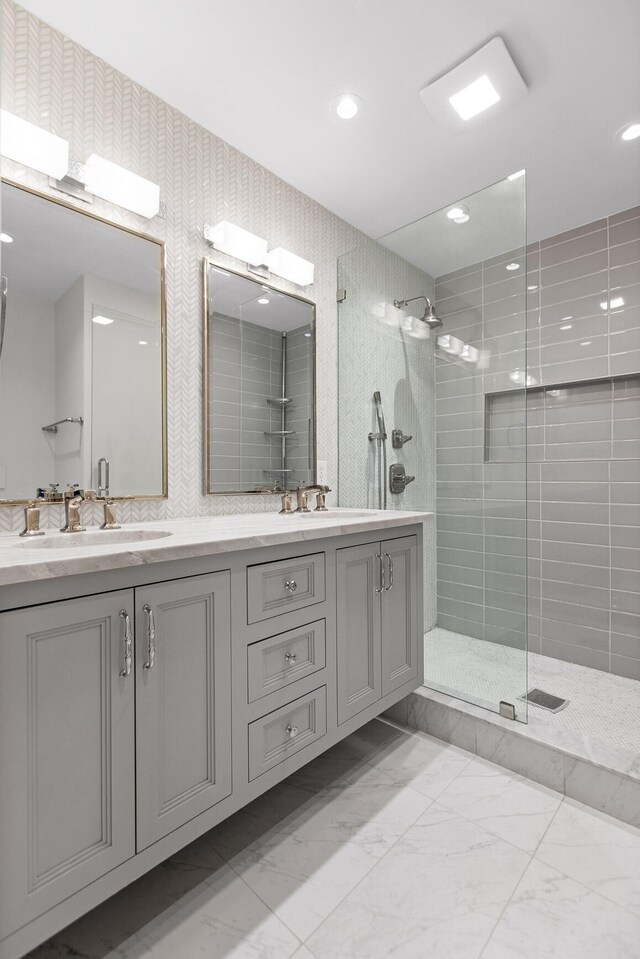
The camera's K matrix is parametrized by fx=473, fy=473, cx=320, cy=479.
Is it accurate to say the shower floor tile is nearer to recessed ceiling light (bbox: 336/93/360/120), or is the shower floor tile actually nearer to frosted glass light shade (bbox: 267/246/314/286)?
frosted glass light shade (bbox: 267/246/314/286)

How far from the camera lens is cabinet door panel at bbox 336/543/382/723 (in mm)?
1576

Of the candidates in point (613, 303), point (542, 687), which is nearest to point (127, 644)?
point (542, 687)

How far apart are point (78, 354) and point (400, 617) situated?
1.48m

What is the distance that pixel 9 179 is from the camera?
1.38 metres

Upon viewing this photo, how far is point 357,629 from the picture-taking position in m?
1.64

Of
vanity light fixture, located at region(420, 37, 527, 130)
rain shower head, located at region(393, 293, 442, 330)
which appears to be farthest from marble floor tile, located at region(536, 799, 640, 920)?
vanity light fixture, located at region(420, 37, 527, 130)

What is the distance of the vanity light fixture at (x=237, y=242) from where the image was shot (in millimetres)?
1914

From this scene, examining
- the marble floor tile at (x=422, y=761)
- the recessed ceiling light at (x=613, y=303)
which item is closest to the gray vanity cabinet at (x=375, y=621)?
the marble floor tile at (x=422, y=761)

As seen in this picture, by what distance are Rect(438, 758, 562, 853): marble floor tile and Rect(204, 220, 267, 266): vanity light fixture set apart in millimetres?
2207

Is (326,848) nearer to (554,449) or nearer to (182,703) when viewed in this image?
(182,703)

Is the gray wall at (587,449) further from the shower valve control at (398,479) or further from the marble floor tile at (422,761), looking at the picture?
the marble floor tile at (422,761)

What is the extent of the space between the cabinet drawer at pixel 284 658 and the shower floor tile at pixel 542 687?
881 millimetres

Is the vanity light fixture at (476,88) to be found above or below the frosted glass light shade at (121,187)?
above

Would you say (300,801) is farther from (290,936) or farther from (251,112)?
(251,112)
